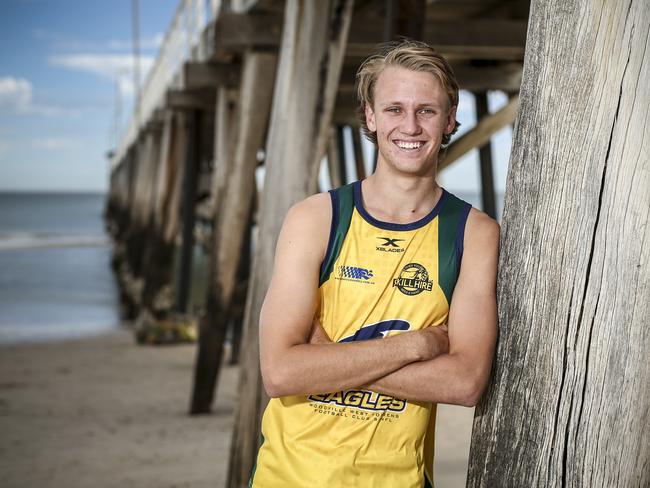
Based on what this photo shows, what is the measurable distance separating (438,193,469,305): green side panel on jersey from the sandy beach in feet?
10.5

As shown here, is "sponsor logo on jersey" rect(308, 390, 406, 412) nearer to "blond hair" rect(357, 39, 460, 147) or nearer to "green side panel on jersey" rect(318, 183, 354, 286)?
"green side panel on jersey" rect(318, 183, 354, 286)

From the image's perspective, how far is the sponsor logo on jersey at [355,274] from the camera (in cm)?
189

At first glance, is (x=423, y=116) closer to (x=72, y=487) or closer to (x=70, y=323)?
(x=72, y=487)

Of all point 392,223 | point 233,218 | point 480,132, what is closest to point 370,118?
point 392,223

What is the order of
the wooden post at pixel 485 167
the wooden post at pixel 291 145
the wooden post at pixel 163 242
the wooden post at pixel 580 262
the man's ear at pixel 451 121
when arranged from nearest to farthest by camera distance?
the wooden post at pixel 580 262 < the man's ear at pixel 451 121 < the wooden post at pixel 291 145 < the wooden post at pixel 485 167 < the wooden post at pixel 163 242

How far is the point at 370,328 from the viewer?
191 cm

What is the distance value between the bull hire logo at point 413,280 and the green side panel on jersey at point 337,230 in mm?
151

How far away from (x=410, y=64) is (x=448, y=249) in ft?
1.42

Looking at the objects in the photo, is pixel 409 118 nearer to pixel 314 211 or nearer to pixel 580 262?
pixel 314 211

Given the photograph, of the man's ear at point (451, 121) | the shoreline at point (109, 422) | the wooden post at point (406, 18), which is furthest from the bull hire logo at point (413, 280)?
the shoreline at point (109, 422)

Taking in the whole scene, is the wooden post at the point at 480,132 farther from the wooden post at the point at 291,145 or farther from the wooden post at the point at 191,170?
the wooden post at the point at 191,170

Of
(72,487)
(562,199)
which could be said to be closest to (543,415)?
(562,199)

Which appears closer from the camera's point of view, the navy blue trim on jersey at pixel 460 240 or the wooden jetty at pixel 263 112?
the navy blue trim on jersey at pixel 460 240

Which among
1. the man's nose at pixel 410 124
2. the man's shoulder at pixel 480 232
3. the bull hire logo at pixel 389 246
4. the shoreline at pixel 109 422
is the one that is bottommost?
the shoreline at pixel 109 422
